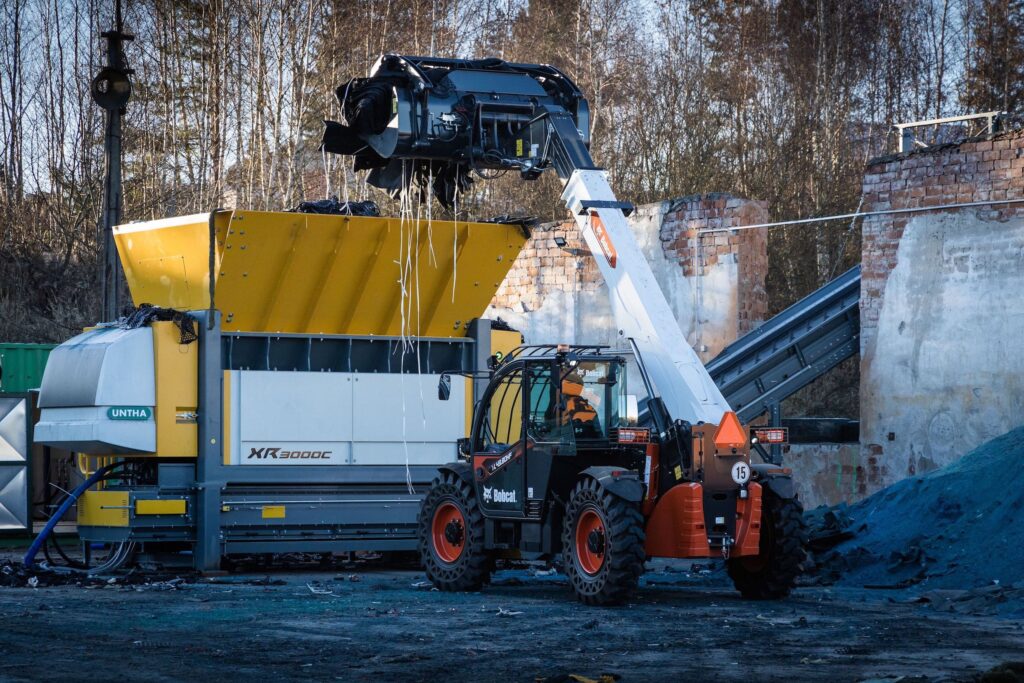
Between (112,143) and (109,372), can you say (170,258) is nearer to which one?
(109,372)

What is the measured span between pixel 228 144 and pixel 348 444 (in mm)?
16576

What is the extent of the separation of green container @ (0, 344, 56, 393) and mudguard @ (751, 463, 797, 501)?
Result: 10.5 m

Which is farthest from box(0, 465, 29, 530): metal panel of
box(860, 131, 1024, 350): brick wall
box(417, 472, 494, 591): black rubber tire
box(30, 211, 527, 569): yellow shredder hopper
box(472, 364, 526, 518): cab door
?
box(860, 131, 1024, 350): brick wall

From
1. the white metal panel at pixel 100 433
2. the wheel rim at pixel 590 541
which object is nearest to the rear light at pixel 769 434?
the wheel rim at pixel 590 541

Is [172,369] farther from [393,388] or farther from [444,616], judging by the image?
[444,616]

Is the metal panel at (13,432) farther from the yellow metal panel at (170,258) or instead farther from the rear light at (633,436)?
the rear light at (633,436)

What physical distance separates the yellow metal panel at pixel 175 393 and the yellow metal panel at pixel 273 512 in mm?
821

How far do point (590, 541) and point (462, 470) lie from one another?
2014 millimetres

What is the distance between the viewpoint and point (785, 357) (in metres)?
17.7

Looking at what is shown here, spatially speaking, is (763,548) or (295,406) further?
(295,406)

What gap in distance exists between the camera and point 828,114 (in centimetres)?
3133

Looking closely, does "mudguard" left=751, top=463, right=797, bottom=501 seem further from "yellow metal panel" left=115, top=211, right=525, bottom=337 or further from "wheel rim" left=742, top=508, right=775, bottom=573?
"yellow metal panel" left=115, top=211, right=525, bottom=337

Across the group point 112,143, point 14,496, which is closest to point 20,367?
point 14,496

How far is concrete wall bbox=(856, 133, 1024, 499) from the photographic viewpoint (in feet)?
49.7
